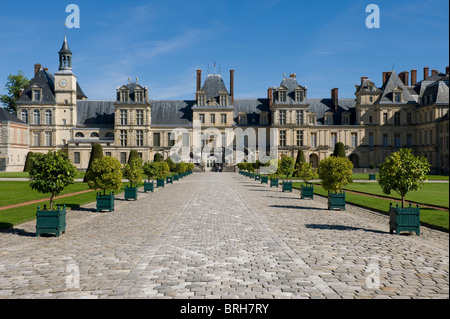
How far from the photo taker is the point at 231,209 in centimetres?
1814

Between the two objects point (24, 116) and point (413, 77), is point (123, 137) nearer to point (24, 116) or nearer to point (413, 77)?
point (24, 116)

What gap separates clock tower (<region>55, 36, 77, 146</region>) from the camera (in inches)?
2800

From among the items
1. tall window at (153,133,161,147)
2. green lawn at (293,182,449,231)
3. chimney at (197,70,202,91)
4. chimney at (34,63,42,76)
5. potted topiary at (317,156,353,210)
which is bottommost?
green lawn at (293,182,449,231)

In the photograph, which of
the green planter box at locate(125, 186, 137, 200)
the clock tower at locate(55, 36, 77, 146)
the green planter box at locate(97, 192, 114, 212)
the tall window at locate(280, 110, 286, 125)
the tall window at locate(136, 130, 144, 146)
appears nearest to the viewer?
the green planter box at locate(97, 192, 114, 212)

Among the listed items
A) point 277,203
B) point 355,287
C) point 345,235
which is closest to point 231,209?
point 277,203

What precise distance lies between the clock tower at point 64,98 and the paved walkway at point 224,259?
60877mm

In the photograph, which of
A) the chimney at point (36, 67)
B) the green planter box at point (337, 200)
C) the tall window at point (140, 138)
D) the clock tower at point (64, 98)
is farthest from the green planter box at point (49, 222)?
the chimney at point (36, 67)

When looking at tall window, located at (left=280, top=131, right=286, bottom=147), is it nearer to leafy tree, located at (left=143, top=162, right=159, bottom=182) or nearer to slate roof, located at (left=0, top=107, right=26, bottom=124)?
leafy tree, located at (left=143, top=162, right=159, bottom=182)

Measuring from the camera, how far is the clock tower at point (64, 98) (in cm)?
7112

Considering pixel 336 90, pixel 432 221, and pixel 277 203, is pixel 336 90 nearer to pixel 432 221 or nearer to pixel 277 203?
pixel 277 203

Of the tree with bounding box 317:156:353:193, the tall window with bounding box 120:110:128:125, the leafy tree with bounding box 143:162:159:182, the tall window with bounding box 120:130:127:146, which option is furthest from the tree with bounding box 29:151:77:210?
the tall window with bounding box 120:110:128:125

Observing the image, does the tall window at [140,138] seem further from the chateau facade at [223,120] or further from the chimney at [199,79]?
the chimney at [199,79]

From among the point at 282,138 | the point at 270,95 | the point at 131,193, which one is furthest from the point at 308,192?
the point at 270,95

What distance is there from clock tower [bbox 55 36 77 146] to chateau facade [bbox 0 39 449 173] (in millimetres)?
164
